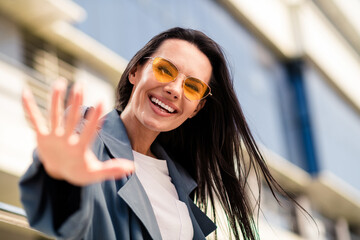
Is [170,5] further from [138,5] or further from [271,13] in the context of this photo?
[271,13]

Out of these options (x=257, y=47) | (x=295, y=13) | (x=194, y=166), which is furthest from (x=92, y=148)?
(x=295, y=13)

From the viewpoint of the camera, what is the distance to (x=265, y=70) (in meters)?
15.8

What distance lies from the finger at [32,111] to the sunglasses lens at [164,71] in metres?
0.78

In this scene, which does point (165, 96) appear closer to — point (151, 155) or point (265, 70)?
point (151, 155)

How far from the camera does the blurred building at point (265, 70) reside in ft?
25.5

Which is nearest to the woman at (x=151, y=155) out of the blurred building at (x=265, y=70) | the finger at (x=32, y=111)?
the finger at (x=32, y=111)

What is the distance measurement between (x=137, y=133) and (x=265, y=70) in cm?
1436

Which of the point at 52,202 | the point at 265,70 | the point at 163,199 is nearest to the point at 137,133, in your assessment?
the point at 163,199

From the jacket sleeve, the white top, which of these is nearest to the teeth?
the white top

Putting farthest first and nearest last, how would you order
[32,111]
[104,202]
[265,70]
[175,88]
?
1. [265,70]
2. [175,88]
3. [104,202]
4. [32,111]

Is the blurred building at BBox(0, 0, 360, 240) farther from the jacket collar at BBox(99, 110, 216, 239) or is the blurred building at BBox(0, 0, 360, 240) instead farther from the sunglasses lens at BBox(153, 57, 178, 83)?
the sunglasses lens at BBox(153, 57, 178, 83)

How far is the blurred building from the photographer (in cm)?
778

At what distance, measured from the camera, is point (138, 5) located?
33.7 ft

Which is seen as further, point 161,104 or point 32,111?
point 161,104
